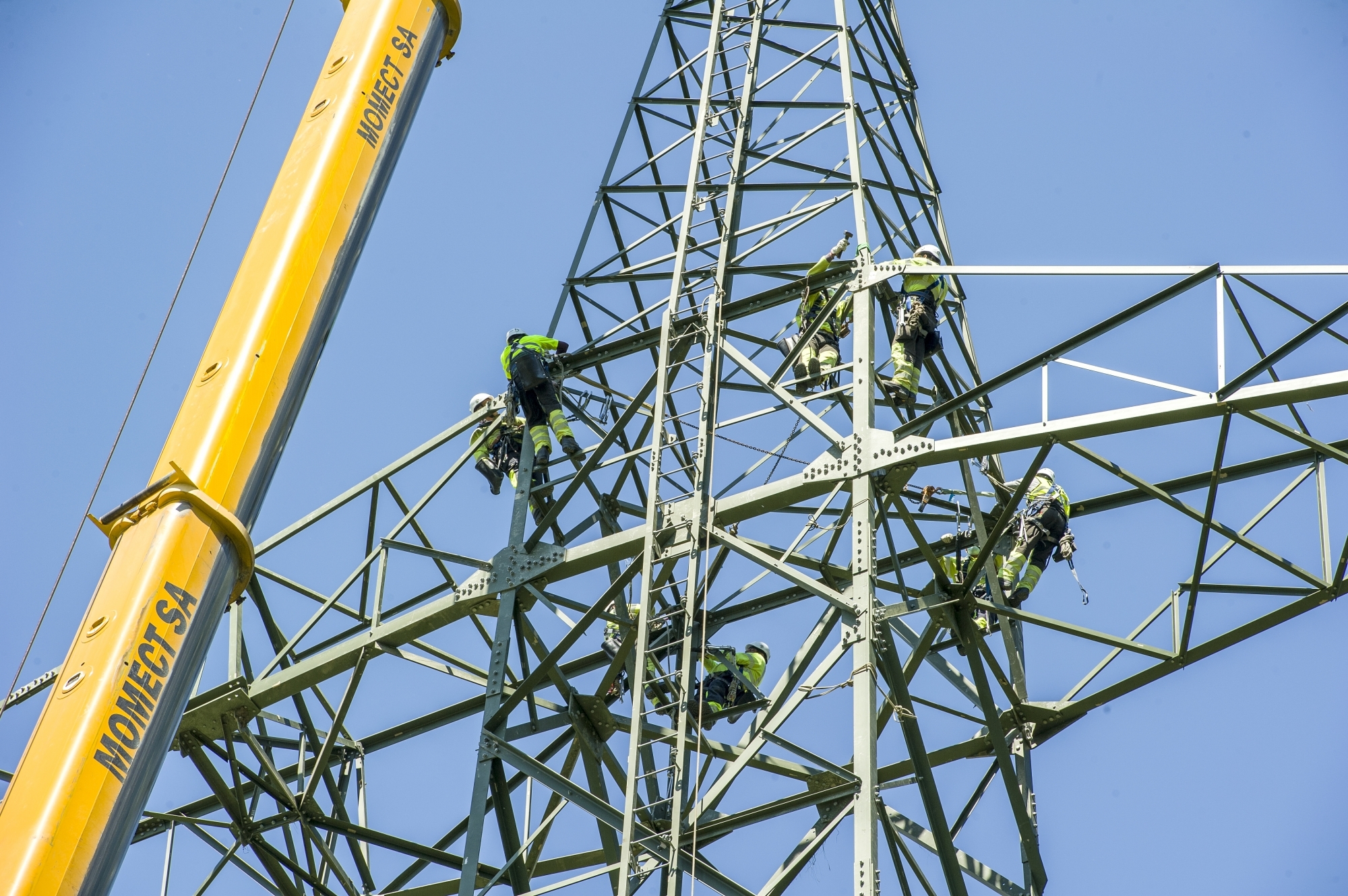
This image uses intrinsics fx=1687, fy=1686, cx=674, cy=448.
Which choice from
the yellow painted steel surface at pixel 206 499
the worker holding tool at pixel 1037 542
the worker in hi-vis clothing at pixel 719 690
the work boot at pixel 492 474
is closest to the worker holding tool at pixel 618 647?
the worker in hi-vis clothing at pixel 719 690

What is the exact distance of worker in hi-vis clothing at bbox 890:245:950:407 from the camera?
18609 mm

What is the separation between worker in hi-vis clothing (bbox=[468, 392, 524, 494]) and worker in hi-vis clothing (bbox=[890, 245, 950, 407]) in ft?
16.2

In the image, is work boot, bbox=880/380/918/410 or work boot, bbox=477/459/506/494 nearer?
work boot, bbox=880/380/918/410

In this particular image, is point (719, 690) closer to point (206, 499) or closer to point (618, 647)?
point (618, 647)

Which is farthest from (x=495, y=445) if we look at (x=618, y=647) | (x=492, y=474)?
(x=618, y=647)

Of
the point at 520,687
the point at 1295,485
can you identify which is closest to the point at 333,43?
the point at 520,687

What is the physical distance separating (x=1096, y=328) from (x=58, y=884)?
10244 millimetres

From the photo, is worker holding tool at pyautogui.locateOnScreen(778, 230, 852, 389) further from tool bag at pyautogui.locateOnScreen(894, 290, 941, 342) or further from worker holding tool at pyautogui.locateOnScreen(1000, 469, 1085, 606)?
worker holding tool at pyautogui.locateOnScreen(1000, 469, 1085, 606)

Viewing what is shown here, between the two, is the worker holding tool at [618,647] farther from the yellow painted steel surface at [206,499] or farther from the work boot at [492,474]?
the yellow painted steel surface at [206,499]

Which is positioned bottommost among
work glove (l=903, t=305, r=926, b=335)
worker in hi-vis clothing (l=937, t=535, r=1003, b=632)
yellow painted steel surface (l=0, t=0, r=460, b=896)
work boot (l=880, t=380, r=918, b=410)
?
yellow painted steel surface (l=0, t=0, r=460, b=896)

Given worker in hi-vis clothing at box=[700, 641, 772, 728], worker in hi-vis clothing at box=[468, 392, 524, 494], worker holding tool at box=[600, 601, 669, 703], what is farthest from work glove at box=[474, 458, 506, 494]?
worker in hi-vis clothing at box=[700, 641, 772, 728]

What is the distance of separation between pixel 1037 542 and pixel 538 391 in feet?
20.2

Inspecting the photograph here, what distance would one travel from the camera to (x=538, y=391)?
2038 centimetres

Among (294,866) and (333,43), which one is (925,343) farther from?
(294,866)
